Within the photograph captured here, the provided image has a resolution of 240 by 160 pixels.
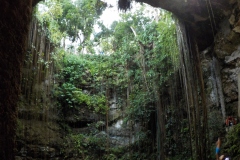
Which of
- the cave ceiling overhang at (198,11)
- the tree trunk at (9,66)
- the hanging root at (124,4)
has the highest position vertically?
the hanging root at (124,4)

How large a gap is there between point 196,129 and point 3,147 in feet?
14.9

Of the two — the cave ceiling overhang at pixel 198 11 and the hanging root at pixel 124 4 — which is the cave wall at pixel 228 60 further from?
the hanging root at pixel 124 4

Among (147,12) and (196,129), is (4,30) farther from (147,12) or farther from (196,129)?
(147,12)

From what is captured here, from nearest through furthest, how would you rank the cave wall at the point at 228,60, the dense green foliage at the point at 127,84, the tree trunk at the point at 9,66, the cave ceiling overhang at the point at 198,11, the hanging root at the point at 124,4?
the tree trunk at the point at 9,66
the cave wall at the point at 228,60
the cave ceiling overhang at the point at 198,11
the hanging root at the point at 124,4
the dense green foliage at the point at 127,84

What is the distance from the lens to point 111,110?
1064 centimetres

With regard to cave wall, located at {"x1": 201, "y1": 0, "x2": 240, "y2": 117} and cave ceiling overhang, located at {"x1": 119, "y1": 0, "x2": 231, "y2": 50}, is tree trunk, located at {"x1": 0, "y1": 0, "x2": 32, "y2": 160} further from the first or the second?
cave wall, located at {"x1": 201, "y1": 0, "x2": 240, "y2": 117}

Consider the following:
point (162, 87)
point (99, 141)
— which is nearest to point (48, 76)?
point (99, 141)

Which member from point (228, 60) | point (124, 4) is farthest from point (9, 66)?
point (228, 60)

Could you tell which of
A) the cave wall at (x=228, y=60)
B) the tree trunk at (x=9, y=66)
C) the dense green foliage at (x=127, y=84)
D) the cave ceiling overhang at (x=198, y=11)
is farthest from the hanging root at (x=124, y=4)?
the tree trunk at (x=9, y=66)

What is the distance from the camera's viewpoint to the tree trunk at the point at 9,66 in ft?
6.36

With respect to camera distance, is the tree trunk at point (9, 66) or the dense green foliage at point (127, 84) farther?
the dense green foliage at point (127, 84)

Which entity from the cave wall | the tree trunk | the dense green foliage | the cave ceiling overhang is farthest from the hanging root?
the tree trunk

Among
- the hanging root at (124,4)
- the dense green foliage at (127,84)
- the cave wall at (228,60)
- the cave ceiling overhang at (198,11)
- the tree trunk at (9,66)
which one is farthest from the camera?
the dense green foliage at (127,84)

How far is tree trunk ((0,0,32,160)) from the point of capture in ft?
6.36
